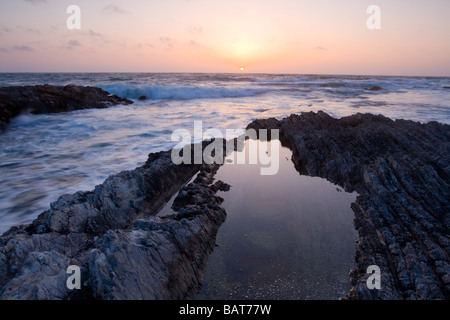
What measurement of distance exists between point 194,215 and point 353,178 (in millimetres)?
4902

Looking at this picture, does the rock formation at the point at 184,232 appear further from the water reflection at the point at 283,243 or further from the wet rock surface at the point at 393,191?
the water reflection at the point at 283,243

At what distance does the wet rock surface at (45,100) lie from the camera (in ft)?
64.4

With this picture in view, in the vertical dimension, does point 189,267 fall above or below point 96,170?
below

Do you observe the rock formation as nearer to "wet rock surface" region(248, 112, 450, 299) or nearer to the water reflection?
"wet rock surface" region(248, 112, 450, 299)

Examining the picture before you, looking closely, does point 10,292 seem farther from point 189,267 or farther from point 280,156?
point 280,156

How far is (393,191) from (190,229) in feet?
16.2

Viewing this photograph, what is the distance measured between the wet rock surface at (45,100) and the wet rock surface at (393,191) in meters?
20.9

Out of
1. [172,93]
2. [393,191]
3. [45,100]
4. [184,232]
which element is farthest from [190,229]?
[172,93]

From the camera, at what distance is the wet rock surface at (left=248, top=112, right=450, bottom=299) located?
3.83 metres

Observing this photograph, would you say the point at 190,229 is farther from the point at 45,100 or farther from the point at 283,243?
the point at 45,100

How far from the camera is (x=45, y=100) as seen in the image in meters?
22.0

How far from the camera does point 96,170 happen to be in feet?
30.9

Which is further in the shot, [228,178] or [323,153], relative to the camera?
[323,153]
